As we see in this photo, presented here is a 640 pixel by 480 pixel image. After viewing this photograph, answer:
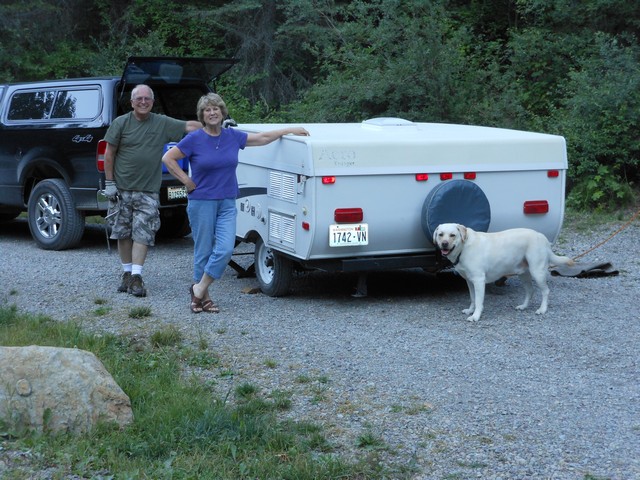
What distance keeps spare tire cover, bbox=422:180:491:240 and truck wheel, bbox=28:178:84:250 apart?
4976 millimetres

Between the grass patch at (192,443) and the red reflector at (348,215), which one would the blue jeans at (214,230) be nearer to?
the red reflector at (348,215)

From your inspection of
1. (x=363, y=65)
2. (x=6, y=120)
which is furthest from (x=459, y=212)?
(x=363, y=65)

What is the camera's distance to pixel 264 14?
69.6 ft

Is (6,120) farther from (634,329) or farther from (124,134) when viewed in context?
(634,329)

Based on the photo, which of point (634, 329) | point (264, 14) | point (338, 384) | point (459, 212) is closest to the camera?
point (338, 384)

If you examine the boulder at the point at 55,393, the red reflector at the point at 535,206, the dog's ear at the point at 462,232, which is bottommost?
the boulder at the point at 55,393

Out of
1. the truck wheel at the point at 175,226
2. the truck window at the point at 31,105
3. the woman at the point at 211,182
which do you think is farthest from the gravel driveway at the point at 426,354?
the truck window at the point at 31,105

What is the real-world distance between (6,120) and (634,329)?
27.4ft

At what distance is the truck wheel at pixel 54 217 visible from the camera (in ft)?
37.9

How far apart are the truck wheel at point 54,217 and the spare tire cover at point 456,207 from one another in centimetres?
498

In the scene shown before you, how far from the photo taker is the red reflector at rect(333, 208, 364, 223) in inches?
319

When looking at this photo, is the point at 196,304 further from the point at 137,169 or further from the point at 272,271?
the point at 137,169

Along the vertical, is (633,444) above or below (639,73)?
below

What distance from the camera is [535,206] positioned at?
8.88m
